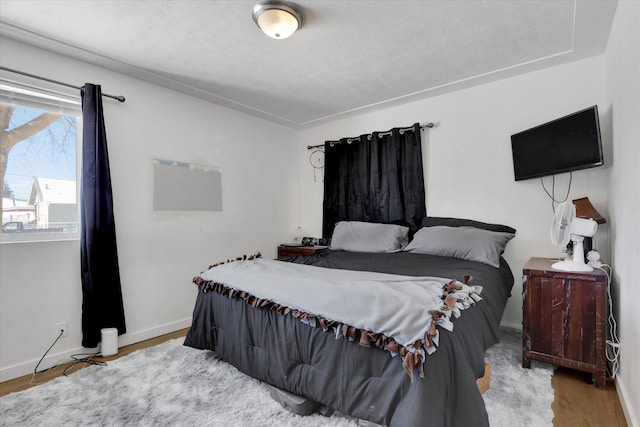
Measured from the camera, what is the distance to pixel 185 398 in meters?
1.81

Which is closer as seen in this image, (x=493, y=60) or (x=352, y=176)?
(x=493, y=60)

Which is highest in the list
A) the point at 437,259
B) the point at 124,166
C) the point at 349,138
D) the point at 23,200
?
the point at 349,138

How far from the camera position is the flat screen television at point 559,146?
7.11 ft

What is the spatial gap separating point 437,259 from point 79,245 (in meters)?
2.97

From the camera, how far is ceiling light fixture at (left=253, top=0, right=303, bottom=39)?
1.85 metres

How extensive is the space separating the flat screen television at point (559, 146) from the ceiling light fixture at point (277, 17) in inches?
83.8

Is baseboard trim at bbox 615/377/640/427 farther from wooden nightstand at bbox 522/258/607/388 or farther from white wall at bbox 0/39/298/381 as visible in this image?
white wall at bbox 0/39/298/381

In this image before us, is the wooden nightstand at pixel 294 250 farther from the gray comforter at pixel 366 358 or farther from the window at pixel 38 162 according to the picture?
the window at pixel 38 162

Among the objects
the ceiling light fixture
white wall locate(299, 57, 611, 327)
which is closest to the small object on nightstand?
white wall locate(299, 57, 611, 327)

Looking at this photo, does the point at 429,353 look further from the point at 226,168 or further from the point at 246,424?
the point at 226,168

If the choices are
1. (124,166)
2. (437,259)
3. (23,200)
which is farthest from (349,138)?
(23,200)

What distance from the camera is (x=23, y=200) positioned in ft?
7.51

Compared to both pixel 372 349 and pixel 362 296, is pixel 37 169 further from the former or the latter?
pixel 372 349

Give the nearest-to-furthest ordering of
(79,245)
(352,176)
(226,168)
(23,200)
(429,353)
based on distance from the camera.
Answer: (429,353) → (23,200) → (79,245) → (226,168) → (352,176)
